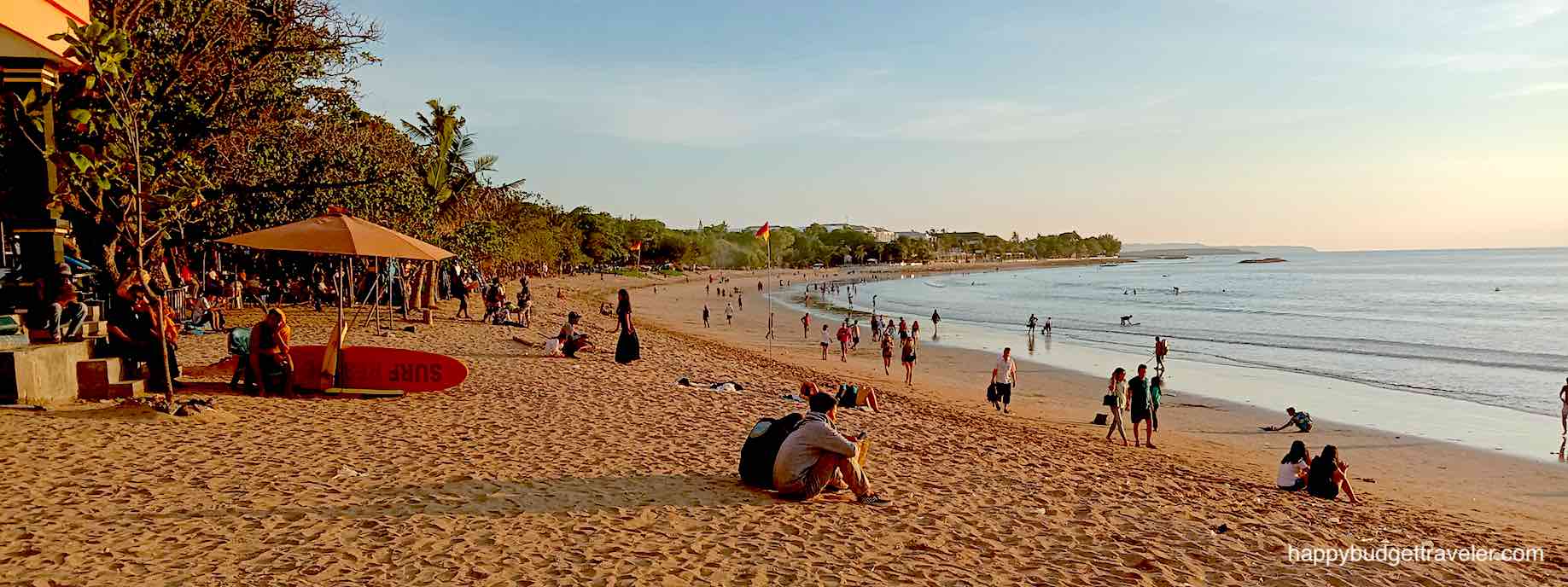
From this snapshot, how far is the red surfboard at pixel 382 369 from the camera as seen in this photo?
9.41 m

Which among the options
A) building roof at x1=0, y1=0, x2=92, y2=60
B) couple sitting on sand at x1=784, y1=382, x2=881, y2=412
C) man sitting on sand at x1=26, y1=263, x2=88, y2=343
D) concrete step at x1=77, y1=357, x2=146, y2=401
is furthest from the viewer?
man sitting on sand at x1=26, y1=263, x2=88, y2=343

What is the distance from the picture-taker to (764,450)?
6.54 metres

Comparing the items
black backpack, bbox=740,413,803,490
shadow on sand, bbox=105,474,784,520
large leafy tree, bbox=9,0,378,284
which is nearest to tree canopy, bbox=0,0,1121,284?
large leafy tree, bbox=9,0,378,284

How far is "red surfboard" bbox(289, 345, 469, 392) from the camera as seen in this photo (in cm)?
941

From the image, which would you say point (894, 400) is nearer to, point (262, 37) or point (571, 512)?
point (571, 512)

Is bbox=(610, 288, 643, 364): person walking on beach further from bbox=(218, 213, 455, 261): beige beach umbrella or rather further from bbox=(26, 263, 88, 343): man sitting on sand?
bbox=(26, 263, 88, 343): man sitting on sand

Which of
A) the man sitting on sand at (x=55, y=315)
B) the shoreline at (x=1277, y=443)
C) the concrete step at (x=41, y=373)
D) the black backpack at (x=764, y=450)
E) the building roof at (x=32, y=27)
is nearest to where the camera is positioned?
the black backpack at (x=764, y=450)

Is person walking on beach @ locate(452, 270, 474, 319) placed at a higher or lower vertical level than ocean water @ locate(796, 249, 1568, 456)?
higher

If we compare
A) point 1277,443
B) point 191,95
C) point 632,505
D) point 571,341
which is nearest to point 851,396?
point 632,505

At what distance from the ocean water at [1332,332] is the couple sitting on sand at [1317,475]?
29.4 ft

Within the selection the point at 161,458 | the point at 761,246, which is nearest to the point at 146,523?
the point at 161,458

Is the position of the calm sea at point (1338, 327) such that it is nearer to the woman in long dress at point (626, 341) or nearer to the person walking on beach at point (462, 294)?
the person walking on beach at point (462, 294)

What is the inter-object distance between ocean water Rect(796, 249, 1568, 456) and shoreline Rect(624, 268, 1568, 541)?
2.54 meters

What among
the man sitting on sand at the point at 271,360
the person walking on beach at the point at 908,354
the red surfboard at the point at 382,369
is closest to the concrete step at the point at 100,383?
the man sitting on sand at the point at 271,360
